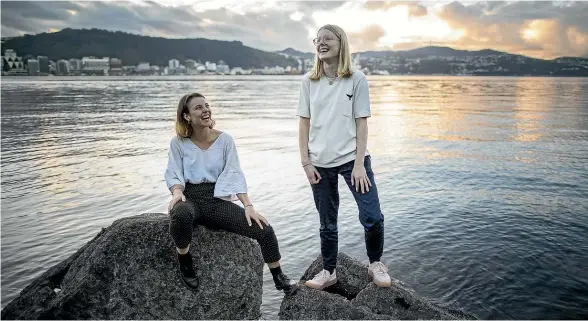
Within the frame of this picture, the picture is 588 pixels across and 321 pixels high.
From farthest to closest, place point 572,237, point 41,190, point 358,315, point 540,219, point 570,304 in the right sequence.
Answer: point 41,190, point 540,219, point 572,237, point 570,304, point 358,315

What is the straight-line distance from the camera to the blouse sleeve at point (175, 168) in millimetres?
5176

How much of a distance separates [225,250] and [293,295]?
975 millimetres

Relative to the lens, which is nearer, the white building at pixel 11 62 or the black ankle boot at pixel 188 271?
the black ankle boot at pixel 188 271

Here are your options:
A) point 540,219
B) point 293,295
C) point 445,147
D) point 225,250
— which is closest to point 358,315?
point 293,295

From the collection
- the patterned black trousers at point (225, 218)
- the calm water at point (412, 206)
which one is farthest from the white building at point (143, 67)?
the patterned black trousers at point (225, 218)

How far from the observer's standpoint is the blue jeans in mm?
4988

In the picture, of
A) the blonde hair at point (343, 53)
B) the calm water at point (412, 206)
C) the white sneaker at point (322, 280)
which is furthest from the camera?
the calm water at point (412, 206)

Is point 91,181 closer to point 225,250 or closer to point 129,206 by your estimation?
point 129,206

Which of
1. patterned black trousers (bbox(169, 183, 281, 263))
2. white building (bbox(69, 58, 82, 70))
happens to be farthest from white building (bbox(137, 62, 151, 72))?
patterned black trousers (bbox(169, 183, 281, 263))

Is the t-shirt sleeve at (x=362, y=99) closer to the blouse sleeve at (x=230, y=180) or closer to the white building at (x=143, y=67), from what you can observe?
the blouse sleeve at (x=230, y=180)

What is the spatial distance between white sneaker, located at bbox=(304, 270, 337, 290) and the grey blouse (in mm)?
1398

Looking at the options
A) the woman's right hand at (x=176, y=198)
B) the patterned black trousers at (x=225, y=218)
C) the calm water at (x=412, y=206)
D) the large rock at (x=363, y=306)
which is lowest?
the calm water at (x=412, y=206)

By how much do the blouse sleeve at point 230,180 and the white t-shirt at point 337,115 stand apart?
36.4 inches

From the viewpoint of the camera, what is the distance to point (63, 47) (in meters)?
188
